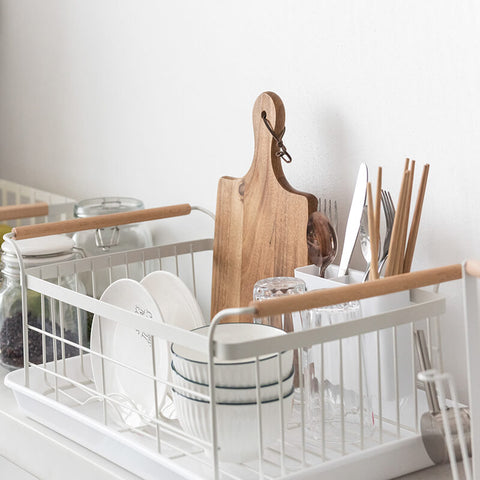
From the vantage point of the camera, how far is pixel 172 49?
1.39 metres

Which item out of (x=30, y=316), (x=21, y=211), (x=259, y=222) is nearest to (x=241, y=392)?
(x=259, y=222)

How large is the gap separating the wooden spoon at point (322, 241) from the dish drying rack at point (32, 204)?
1.64 ft

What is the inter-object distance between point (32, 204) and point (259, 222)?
42 centimetres

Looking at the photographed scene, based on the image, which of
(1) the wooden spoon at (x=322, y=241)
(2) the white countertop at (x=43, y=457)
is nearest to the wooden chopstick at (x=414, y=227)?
(1) the wooden spoon at (x=322, y=241)

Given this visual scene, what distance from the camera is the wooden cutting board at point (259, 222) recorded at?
1076 mm

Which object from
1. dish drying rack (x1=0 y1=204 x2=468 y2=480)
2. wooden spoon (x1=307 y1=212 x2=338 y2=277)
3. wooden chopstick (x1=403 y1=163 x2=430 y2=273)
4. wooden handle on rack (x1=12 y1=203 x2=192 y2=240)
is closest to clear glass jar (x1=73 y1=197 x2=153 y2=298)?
wooden handle on rack (x1=12 y1=203 x2=192 y2=240)

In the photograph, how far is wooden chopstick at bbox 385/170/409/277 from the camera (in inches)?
34.5

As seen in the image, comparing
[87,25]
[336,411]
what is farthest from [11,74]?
[336,411]

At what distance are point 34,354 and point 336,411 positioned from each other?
47 centimetres

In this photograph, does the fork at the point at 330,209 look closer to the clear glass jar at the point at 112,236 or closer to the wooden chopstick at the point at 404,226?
the wooden chopstick at the point at 404,226

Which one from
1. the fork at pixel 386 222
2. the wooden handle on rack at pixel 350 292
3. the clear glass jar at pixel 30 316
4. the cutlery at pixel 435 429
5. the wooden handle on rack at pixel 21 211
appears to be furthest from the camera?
the wooden handle on rack at pixel 21 211

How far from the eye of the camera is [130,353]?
3.35 ft

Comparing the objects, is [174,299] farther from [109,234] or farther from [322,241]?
[109,234]

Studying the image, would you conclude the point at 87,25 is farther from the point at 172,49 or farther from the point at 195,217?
the point at 195,217
